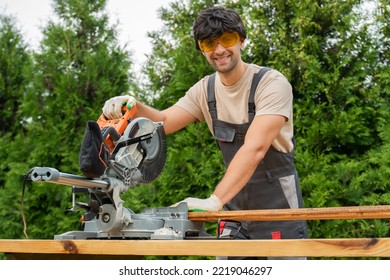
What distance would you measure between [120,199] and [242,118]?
2.66ft

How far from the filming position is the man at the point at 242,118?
7.87 feet

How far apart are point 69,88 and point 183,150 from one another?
1341mm

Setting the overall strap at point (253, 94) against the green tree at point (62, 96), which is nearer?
the overall strap at point (253, 94)

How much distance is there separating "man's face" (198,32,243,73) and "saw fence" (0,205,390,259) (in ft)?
2.39

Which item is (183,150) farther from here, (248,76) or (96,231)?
(96,231)

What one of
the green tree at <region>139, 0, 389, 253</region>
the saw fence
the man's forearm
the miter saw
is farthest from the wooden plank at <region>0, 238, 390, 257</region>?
the green tree at <region>139, 0, 389, 253</region>

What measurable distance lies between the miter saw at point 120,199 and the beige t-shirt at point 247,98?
553mm

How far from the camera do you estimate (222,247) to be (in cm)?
161

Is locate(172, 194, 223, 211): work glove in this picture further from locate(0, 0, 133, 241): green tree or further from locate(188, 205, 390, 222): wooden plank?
locate(0, 0, 133, 241): green tree

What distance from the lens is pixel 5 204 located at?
16.9 ft

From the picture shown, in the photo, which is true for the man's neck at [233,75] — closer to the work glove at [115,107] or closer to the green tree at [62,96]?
the work glove at [115,107]

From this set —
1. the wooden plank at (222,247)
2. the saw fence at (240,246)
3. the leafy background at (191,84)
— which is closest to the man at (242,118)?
the saw fence at (240,246)

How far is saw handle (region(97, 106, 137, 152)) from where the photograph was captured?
2160 millimetres

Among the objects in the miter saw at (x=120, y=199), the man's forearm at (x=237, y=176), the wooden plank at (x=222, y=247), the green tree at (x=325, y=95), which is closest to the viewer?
the wooden plank at (x=222, y=247)
